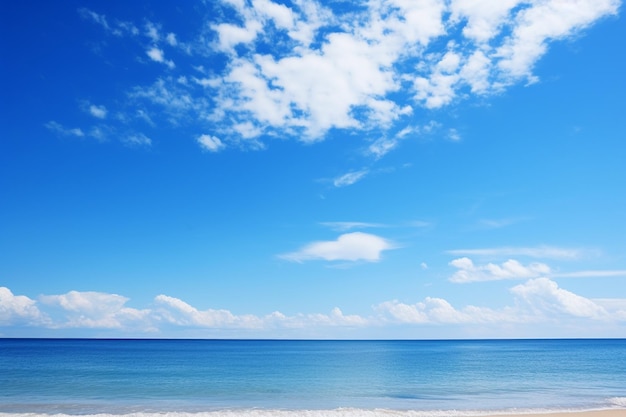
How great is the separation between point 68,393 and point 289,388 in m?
16.2

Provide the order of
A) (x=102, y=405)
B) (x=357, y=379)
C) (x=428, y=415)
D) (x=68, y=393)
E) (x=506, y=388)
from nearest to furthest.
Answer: (x=428, y=415) → (x=102, y=405) → (x=68, y=393) → (x=506, y=388) → (x=357, y=379)

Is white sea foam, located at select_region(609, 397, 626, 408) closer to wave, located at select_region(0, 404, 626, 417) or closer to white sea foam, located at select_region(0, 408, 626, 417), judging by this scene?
wave, located at select_region(0, 404, 626, 417)

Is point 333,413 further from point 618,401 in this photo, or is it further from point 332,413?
point 618,401

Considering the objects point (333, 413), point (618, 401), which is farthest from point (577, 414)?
point (333, 413)

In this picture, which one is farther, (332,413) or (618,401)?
(618,401)

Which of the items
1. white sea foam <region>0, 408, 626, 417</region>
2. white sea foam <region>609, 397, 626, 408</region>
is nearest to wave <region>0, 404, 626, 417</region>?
white sea foam <region>0, 408, 626, 417</region>

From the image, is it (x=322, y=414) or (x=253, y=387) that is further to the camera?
(x=253, y=387)

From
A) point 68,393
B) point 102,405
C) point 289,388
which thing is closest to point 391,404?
point 289,388

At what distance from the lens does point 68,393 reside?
107 ft

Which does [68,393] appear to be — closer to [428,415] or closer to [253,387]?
[253,387]

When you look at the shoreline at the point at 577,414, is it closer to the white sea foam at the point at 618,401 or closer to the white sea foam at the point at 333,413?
the white sea foam at the point at 333,413

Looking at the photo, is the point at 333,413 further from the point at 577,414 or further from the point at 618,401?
the point at 618,401

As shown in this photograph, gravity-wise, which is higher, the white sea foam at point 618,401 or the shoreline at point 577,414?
the shoreline at point 577,414

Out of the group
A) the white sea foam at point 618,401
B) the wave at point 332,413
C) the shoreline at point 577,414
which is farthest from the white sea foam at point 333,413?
the white sea foam at point 618,401
